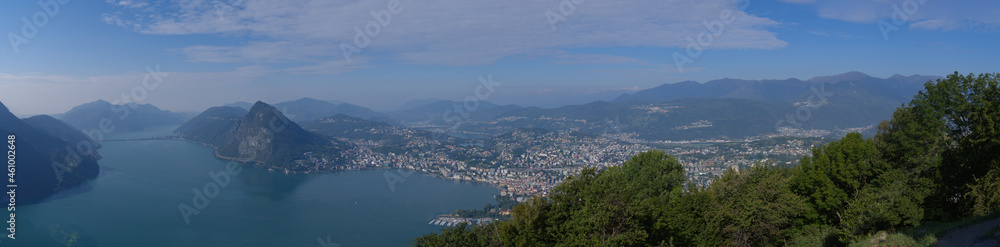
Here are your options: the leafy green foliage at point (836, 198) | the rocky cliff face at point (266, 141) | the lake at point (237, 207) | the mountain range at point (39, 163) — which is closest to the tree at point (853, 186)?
the leafy green foliage at point (836, 198)

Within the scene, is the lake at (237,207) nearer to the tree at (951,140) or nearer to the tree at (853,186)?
the tree at (853,186)

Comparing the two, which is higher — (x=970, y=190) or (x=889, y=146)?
(x=889, y=146)

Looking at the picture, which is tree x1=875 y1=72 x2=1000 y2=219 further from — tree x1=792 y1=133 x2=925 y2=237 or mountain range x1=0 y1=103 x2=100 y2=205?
mountain range x1=0 y1=103 x2=100 y2=205

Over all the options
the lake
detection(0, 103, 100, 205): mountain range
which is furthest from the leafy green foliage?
detection(0, 103, 100, 205): mountain range

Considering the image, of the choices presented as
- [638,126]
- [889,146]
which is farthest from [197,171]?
[638,126]

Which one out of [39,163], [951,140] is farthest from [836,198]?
[39,163]

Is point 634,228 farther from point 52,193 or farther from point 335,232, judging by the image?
point 52,193

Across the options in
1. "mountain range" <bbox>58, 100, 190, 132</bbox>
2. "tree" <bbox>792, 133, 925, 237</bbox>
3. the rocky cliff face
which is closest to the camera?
"tree" <bbox>792, 133, 925, 237</bbox>

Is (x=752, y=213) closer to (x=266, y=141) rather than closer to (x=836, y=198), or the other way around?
(x=836, y=198)
